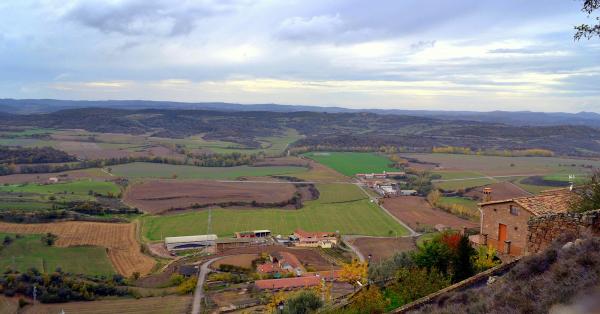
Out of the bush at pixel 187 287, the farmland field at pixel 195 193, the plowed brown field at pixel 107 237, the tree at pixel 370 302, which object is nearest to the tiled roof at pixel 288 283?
the bush at pixel 187 287

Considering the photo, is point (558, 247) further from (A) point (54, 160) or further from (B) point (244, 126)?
(B) point (244, 126)

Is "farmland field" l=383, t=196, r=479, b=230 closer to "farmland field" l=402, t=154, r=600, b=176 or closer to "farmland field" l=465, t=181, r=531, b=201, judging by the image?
"farmland field" l=465, t=181, r=531, b=201

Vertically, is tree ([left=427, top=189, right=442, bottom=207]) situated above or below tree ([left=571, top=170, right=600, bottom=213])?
below

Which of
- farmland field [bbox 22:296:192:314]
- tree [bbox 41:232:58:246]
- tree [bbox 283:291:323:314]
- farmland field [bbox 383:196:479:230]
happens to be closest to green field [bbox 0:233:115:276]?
tree [bbox 41:232:58:246]

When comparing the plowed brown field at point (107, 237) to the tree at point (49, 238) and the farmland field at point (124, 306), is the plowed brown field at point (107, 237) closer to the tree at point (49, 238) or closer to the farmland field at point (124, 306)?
the tree at point (49, 238)

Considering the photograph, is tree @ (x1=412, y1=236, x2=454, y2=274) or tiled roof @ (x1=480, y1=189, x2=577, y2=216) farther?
tiled roof @ (x1=480, y1=189, x2=577, y2=216)

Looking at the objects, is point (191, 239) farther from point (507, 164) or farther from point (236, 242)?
point (507, 164)

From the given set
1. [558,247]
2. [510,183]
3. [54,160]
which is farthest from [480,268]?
[54,160]
